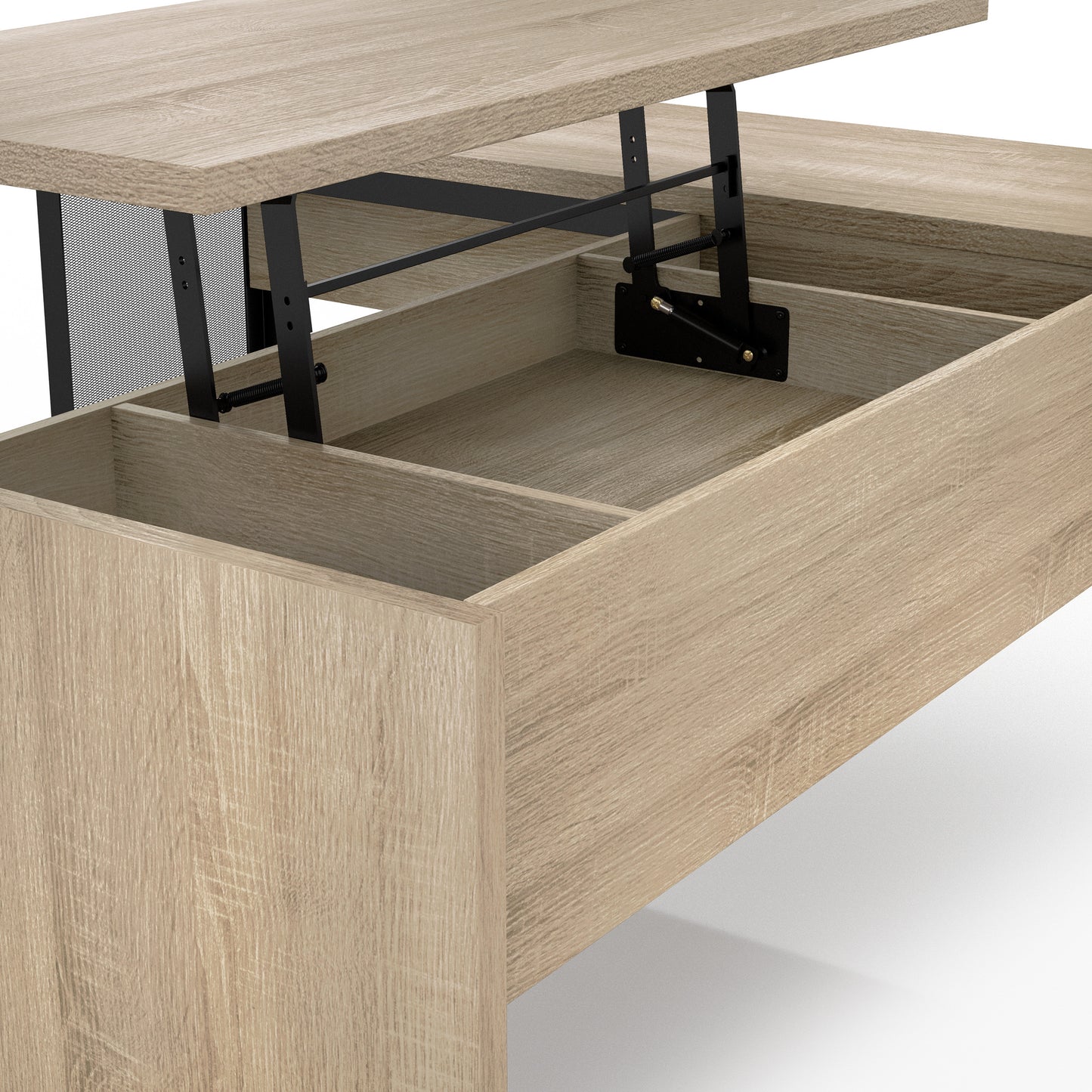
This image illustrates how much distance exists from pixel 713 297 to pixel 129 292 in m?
1.13

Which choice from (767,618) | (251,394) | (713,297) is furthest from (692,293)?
(767,618)

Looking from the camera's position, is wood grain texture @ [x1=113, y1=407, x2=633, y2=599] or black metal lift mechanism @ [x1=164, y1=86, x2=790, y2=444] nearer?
wood grain texture @ [x1=113, y1=407, x2=633, y2=599]

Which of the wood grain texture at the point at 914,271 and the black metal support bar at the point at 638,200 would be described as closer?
the black metal support bar at the point at 638,200

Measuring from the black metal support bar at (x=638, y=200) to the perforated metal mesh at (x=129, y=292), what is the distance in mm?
837

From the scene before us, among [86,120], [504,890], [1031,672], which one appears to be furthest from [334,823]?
[1031,672]

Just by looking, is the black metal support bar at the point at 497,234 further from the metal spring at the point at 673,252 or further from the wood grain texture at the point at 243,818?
the wood grain texture at the point at 243,818

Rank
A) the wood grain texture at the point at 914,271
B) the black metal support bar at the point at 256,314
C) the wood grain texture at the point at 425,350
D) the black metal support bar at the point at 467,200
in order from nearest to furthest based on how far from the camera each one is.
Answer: the wood grain texture at the point at 425,350
the wood grain texture at the point at 914,271
the black metal support bar at the point at 467,200
the black metal support bar at the point at 256,314

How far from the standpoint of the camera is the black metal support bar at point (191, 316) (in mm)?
1750

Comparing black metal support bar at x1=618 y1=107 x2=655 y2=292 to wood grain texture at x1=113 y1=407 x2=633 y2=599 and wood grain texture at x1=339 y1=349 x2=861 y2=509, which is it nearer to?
wood grain texture at x1=339 y1=349 x2=861 y2=509

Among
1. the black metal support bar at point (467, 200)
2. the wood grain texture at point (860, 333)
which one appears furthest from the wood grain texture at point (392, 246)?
the wood grain texture at point (860, 333)

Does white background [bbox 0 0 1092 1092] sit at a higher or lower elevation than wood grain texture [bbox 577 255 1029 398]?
lower

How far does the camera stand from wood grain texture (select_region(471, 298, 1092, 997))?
135 cm

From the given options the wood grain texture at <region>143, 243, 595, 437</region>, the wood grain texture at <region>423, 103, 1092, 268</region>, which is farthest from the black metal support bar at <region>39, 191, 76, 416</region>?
the wood grain texture at <region>143, 243, 595, 437</region>

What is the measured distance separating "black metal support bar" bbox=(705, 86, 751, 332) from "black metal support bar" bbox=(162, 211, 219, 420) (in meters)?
0.72
